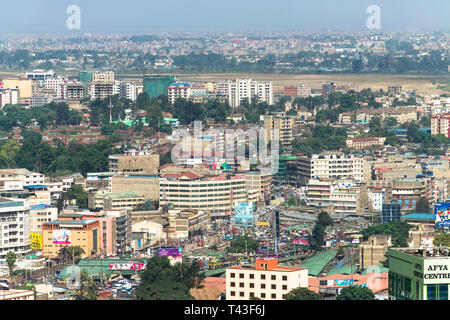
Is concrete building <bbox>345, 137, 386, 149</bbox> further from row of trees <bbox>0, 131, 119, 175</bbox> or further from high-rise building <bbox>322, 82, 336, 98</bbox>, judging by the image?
high-rise building <bbox>322, 82, 336, 98</bbox>

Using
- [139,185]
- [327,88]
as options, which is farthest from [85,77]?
[139,185]

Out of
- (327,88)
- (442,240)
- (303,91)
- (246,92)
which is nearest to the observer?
(442,240)

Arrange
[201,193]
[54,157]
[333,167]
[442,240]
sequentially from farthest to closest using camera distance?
1. [54,157]
2. [333,167]
3. [201,193]
4. [442,240]

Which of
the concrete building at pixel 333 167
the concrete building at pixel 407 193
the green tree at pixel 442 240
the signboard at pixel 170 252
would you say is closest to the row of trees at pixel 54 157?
the concrete building at pixel 333 167

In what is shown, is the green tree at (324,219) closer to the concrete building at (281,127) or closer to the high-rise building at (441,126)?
the concrete building at (281,127)

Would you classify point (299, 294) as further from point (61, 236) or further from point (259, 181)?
point (259, 181)

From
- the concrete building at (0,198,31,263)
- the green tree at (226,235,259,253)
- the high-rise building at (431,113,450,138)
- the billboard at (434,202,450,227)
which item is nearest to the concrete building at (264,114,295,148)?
the high-rise building at (431,113,450,138)
